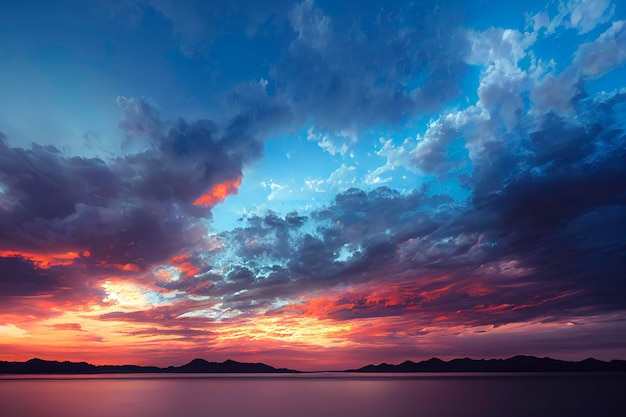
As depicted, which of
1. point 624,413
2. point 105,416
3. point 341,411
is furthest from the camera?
point 341,411

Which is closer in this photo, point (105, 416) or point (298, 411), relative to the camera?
point (105, 416)

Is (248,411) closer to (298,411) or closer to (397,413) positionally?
(298,411)

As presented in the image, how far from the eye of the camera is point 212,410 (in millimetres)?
66438

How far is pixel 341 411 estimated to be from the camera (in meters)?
63.3

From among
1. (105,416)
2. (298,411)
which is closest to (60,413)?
(105,416)

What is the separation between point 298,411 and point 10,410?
5032 cm

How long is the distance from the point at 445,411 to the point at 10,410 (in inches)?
2936

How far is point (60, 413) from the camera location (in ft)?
206

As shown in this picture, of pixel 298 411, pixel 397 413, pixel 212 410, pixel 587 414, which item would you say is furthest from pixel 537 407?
pixel 212 410

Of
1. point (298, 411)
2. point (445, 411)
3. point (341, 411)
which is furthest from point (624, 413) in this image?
point (298, 411)

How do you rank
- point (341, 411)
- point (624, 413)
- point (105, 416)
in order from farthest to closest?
1. point (341, 411)
2. point (105, 416)
3. point (624, 413)

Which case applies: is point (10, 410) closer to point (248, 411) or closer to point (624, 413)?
point (248, 411)

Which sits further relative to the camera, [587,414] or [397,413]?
[397,413]

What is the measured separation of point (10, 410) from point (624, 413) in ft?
323
